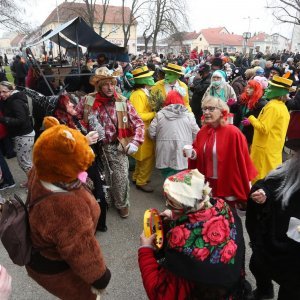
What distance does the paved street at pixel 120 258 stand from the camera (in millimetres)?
2592

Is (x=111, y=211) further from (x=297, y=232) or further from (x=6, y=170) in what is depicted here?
(x=297, y=232)

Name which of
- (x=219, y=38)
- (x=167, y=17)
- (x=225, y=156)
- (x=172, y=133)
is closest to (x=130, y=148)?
(x=172, y=133)

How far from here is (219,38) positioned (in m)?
84.8

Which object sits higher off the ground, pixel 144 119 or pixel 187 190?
pixel 187 190

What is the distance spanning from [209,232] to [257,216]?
846 millimetres

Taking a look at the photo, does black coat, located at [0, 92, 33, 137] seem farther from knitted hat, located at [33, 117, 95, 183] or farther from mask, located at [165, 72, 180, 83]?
knitted hat, located at [33, 117, 95, 183]

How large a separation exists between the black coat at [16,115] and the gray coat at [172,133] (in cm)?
187

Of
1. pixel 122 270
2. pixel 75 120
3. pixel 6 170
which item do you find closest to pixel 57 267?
pixel 122 270

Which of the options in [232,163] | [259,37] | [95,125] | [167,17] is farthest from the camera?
[259,37]

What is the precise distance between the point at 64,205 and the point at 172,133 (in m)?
2.66

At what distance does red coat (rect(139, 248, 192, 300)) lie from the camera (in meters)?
1.44

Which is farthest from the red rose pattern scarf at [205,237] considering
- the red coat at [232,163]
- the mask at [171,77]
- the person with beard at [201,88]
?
the person with beard at [201,88]

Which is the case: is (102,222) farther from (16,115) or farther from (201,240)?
(201,240)

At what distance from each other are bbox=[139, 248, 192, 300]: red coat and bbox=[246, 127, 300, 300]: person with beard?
2.32ft
